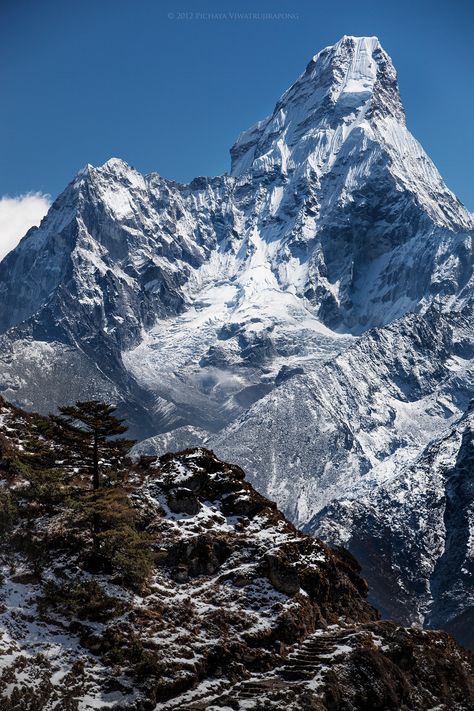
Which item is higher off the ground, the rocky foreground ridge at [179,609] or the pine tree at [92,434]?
the pine tree at [92,434]

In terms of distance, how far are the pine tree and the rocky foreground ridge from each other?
1.32 meters

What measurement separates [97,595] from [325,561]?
18.7 metres

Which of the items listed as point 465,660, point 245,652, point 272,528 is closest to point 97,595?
point 245,652

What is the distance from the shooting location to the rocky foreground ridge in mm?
62406

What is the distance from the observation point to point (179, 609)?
7038 centimetres

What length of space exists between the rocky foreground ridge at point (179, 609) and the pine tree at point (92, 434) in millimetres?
1322

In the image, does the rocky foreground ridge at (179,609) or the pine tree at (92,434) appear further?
the pine tree at (92,434)

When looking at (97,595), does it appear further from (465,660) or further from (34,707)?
(465,660)

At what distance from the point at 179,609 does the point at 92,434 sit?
44.5 feet

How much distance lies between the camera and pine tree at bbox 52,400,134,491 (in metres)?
73.4

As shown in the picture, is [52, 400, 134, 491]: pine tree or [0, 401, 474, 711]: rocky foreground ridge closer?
[0, 401, 474, 711]: rocky foreground ridge

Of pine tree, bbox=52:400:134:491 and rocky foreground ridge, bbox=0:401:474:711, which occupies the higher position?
pine tree, bbox=52:400:134:491

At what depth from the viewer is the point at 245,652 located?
67188mm

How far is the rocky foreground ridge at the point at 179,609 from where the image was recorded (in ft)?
205
